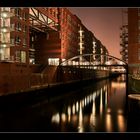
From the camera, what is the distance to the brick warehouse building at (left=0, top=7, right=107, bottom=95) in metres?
13.9

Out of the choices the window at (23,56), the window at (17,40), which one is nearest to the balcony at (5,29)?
the window at (17,40)

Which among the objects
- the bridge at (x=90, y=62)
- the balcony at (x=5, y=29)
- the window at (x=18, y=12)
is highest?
the window at (x=18, y=12)

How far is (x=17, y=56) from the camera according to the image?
17141 mm

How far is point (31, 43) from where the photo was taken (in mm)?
26953

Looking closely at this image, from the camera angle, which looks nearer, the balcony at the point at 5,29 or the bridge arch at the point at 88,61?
the balcony at the point at 5,29

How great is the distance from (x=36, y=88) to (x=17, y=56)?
411cm

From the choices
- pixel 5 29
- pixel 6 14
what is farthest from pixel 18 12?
pixel 5 29

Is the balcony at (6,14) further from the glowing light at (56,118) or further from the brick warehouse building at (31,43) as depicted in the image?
the glowing light at (56,118)

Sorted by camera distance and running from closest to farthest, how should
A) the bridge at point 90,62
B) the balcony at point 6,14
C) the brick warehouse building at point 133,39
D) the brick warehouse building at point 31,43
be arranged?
the brick warehouse building at point 31,43 < the balcony at point 6,14 < the brick warehouse building at point 133,39 < the bridge at point 90,62

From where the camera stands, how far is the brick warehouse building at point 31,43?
45.4 feet

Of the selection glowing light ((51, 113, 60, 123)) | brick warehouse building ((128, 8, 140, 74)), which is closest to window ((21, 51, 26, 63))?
glowing light ((51, 113, 60, 123))

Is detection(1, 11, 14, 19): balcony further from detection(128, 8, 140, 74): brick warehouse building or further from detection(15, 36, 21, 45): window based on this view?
detection(128, 8, 140, 74): brick warehouse building
